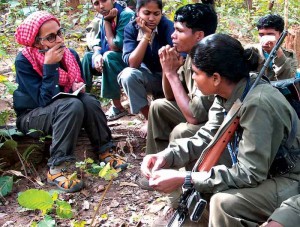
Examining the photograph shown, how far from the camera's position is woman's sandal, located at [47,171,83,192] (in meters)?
3.59

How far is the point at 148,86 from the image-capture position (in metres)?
4.14

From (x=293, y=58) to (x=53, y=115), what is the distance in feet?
7.72

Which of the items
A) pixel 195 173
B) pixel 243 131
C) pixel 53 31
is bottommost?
pixel 195 173

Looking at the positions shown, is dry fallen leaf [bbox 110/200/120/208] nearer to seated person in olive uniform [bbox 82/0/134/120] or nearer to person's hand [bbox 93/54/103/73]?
seated person in olive uniform [bbox 82/0/134/120]

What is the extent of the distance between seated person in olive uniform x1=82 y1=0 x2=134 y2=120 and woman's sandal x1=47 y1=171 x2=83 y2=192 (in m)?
1.31

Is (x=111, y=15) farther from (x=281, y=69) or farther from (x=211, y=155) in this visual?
(x=211, y=155)

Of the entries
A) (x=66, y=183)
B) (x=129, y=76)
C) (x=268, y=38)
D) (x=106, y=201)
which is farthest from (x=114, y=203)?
(x=268, y=38)

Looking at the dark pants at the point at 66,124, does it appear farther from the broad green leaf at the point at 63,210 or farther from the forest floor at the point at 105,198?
the broad green leaf at the point at 63,210

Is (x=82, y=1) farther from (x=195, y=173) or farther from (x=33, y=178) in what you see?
(x=195, y=173)

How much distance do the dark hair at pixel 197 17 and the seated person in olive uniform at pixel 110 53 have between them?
4.42 feet

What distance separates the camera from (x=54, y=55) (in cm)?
373

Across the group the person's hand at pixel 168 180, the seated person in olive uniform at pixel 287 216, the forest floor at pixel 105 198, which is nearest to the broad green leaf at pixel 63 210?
the forest floor at pixel 105 198

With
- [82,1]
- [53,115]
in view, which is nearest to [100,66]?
[53,115]

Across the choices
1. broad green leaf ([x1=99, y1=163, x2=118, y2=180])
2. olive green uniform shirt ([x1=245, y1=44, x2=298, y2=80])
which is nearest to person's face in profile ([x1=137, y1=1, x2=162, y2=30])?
olive green uniform shirt ([x1=245, y1=44, x2=298, y2=80])
